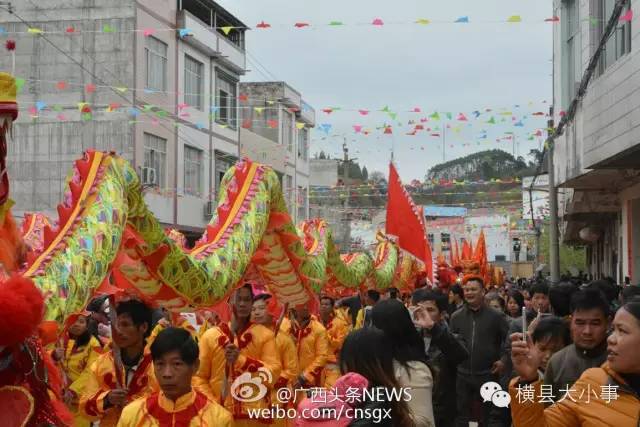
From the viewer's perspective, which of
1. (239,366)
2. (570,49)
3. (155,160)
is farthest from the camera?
(155,160)

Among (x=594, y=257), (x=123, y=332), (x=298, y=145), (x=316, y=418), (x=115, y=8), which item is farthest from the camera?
(x=298, y=145)

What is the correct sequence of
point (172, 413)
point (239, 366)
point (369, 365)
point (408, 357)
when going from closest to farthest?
point (369, 365) → point (408, 357) → point (172, 413) → point (239, 366)

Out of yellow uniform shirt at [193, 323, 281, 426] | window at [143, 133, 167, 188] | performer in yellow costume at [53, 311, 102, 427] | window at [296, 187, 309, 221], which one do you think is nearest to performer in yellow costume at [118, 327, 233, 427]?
yellow uniform shirt at [193, 323, 281, 426]

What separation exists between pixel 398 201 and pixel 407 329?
11695mm

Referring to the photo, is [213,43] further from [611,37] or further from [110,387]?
[110,387]

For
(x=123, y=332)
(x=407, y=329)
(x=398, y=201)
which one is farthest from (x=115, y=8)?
(x=407, y=329)

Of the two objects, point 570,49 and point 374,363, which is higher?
point 570,49

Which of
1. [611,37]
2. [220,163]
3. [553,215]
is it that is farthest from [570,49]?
[220,163]

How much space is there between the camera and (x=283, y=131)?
3512 centimetres

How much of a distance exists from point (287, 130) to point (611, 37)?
73.4ft

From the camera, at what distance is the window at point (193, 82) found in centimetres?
2589

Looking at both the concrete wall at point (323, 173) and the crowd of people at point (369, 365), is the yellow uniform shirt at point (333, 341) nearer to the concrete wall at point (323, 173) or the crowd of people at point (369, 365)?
the crowd of people at point (369, 365)

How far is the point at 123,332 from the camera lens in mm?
6043

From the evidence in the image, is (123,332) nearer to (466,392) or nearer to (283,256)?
(283,256)
